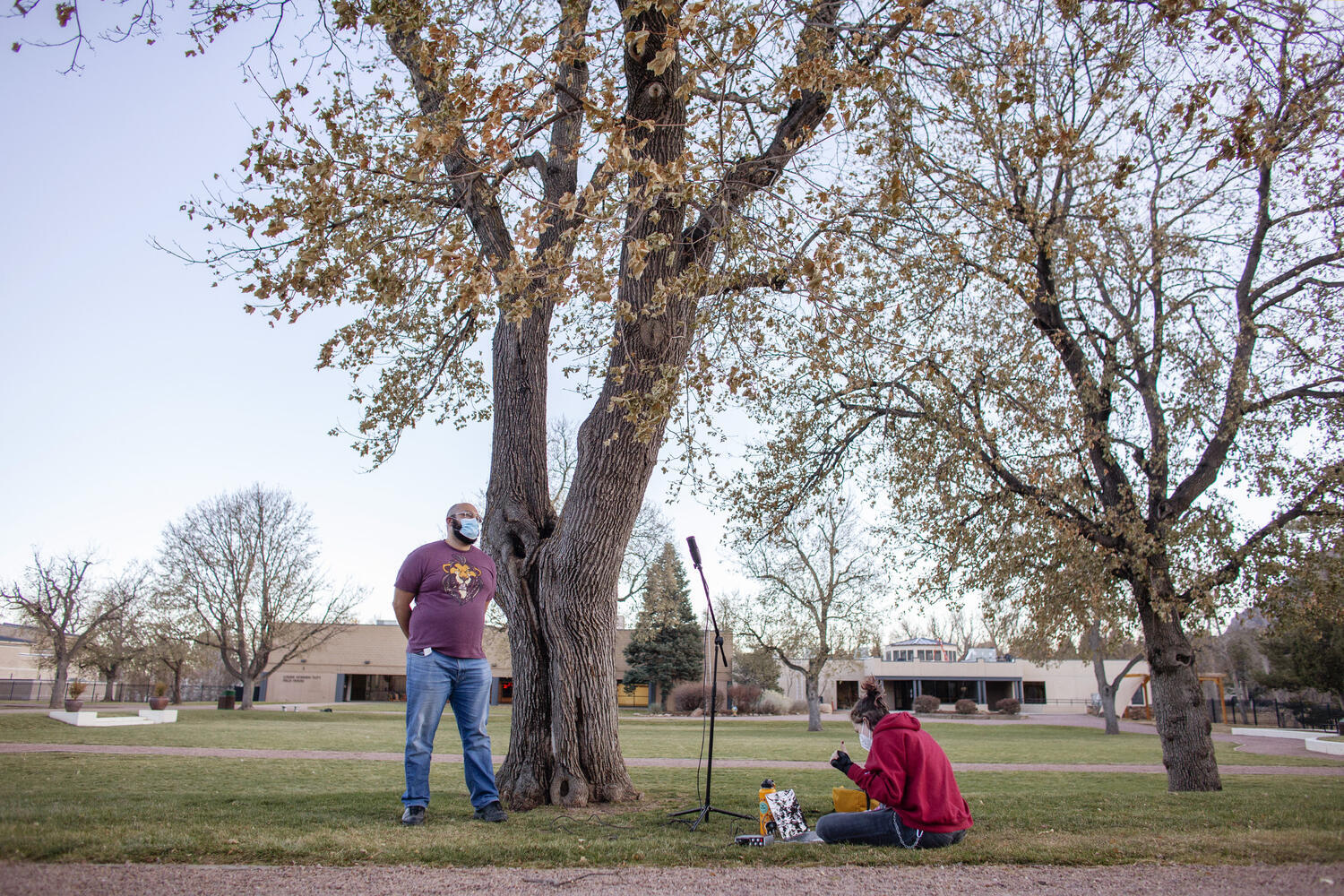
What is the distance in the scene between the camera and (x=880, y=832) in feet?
15.6

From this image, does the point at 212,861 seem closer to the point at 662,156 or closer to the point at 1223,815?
the point at 662,156

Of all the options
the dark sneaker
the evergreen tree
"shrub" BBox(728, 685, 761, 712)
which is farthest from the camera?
the evergreen tree

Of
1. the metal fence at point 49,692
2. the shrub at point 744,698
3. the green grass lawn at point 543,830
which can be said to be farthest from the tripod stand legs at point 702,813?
the shrub at point 744,698

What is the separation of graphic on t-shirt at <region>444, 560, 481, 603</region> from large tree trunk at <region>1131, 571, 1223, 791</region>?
7.94 m


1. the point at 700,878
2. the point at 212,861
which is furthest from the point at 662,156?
the point at 212,861

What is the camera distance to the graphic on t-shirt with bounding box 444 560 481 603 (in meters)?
5.54

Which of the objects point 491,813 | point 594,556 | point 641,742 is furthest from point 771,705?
point 491,813

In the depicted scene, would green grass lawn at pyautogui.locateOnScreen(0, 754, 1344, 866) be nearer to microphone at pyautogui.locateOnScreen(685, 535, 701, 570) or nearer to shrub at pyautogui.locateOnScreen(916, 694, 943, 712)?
microphone at pyautogui.locateOnScreen(685, 535, 701, 570)

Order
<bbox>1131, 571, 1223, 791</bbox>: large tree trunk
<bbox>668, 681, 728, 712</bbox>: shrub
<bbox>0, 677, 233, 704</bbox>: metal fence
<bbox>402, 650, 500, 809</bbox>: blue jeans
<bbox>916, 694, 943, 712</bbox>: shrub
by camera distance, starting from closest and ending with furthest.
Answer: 1. <bbox>402, 650, 500, 809</bbox>: blue jeans
2. <bbox>1131, 571, 1223, 791</bbox>: large tree trunk
3. <bbox>0, 677, 233, 704</bbox>: metal fence
4. <bbox>668, 681, 728, 712</bbox>: shrub
5. <bbox>916, 694, 943, 712</bbox>: shrub

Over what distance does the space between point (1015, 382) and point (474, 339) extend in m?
6.61

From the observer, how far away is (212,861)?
4027mm

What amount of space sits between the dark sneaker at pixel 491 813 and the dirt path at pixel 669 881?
4.62ft

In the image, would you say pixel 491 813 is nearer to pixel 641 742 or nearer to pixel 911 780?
pixel 911 780

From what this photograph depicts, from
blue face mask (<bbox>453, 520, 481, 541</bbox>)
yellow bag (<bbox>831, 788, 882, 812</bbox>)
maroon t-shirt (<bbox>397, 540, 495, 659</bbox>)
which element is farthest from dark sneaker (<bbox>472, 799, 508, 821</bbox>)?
yellow bag (<bbox>831, 788, 882, 812</bbox>)
